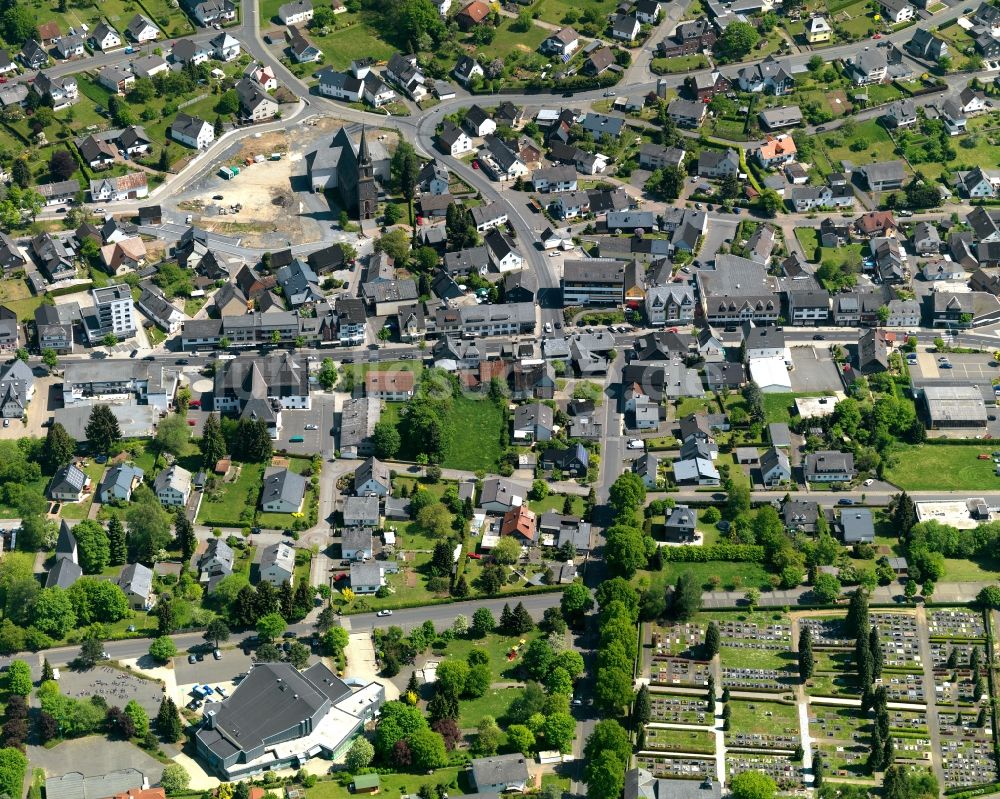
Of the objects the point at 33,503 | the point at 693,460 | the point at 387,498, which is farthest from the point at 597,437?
the point at 33,503

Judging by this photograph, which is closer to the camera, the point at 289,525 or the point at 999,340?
the point at 289,525

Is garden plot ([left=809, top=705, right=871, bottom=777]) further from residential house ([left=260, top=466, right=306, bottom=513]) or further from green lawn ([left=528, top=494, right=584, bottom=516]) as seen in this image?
residential house ([left=260, top=466, right=306, bottom=513])

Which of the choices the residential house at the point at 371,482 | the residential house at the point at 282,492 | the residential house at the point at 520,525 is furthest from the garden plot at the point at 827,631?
the residential house at the point at 282,492

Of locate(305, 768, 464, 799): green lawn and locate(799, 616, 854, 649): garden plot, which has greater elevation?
locate(799, 616, 854, 649): garden plot

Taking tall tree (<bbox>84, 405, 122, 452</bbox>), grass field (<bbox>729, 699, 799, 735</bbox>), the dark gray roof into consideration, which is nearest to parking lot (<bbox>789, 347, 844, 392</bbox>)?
grass field (<bbox>729, 699, 799, 735</bbox>)

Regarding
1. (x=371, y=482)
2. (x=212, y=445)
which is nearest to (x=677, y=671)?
(x=371, y=482)

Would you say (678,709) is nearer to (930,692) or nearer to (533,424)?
(930,692)

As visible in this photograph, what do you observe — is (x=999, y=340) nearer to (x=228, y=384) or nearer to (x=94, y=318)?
(x=228, y=384)
